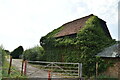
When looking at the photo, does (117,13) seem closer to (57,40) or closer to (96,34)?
(96,34)

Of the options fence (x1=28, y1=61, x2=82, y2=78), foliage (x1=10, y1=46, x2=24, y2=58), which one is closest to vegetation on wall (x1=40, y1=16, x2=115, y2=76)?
fence (x1=28, y1=61, x2=82, y2=78)

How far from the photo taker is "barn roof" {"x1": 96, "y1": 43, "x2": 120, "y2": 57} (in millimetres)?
12121

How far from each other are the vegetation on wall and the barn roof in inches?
18.1

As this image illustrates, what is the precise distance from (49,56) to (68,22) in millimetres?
6763

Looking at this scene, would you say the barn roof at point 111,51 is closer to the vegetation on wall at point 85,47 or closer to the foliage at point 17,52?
the vegetation on wall at point 85,47

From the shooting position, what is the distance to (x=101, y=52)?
42.7ft

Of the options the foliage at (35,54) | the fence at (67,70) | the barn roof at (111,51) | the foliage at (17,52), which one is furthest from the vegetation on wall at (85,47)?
the foliage at (17,52)

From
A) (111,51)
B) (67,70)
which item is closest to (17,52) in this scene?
(67,70)

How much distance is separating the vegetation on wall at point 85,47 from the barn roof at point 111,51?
46 cm

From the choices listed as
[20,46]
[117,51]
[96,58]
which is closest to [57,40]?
[96,58]

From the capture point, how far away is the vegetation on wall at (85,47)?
12.8 m

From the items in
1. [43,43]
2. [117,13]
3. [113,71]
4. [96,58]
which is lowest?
[113,71]

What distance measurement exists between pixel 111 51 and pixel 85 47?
2.39 meters

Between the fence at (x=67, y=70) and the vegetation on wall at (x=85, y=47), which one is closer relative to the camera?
the fence at (x=67, y=70)
